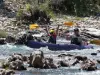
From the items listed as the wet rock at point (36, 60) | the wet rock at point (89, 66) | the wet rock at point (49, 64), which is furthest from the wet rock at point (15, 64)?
the wet rock at point (89, 66)

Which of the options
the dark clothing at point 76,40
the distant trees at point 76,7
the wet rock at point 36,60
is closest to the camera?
the wet rock at point 36,60

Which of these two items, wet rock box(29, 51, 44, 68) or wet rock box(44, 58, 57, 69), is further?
wet rock box(44, 58, 57, 69)

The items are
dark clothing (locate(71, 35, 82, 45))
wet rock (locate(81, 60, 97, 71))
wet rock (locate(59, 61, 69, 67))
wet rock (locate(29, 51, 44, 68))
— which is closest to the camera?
wet rock (locate(29, 51, 44, 68))

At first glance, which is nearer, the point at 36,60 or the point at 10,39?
the point at 36,60

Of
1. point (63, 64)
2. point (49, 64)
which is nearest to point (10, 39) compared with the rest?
point (63, 64)

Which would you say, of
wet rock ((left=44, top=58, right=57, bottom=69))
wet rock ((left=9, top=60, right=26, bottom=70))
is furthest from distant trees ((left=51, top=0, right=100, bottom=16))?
wet rock ((left=9, top=60, right=26, bottom=70))

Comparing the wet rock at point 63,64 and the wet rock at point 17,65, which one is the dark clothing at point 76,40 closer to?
the wet rock at point 63,64

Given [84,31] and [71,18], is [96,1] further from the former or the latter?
[84,31]

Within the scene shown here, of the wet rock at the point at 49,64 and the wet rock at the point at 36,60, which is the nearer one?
the wet rock at the point at 36,60

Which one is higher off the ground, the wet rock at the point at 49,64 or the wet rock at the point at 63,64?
the wet rock at the point at 49,64

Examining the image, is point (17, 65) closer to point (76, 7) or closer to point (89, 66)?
point (89, 66)

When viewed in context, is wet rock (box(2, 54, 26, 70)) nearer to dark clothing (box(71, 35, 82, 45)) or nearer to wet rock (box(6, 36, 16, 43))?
dark clothing (box(71, 35, 82, 45))

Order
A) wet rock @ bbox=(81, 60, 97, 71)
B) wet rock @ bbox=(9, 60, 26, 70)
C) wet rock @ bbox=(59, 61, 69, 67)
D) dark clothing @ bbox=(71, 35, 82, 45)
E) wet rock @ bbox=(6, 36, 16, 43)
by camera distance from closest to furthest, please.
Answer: wet rock @ bbox=(9, 60, 26, 70), wet rock @ bbox=(81, 60, 97, 71), wet rock @ bbox=(59, 61, 69, 67), dark clothing @ bbox=(71, 35, 82, 45), wet rock @ bbox=(6, 36, 16, 43)

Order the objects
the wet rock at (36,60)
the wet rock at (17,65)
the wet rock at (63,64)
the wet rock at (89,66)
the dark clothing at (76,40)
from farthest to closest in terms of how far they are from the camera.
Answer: the dark clothing at (76,40), the wet rock at (63,64), the wet rock at (89,66), the wet rock at (36,60), the wet rock at (17,65)
